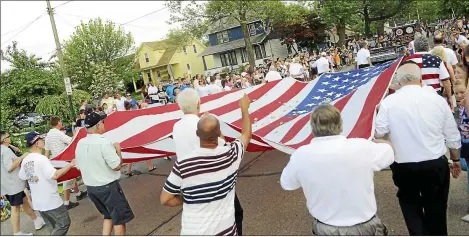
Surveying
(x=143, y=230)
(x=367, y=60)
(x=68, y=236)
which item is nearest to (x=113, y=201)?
(x=143, y=230)

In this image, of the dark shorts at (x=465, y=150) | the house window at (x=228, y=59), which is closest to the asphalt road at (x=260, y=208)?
the dark shorts at (x=465, y=150)

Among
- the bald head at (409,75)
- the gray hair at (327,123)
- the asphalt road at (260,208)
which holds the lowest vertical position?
the asphalt road at (260,208)

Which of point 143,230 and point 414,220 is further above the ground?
A: point 414,220

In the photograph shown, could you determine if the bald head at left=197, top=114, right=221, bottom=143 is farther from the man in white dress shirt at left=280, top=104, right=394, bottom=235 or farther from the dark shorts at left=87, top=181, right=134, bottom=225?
the dark shorts at left=87, top=181, right=134, bottom=225

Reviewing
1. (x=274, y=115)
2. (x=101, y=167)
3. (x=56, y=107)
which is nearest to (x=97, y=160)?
(x=101, y=167)

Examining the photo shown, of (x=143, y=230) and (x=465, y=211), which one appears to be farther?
(x=143, y=230)

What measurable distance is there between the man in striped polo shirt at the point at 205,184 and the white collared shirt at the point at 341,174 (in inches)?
19.5

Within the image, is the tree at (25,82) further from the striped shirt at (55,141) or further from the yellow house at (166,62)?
the yellow house at (166,62)

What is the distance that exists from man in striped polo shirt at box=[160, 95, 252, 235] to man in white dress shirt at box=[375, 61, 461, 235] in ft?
4.18

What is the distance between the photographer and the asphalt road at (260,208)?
4.06m

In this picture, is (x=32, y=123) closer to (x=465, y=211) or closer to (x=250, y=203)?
(x=250, y=203)

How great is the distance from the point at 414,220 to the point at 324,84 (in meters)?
3.28

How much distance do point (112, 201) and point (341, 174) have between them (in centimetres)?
261

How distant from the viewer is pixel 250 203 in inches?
208
